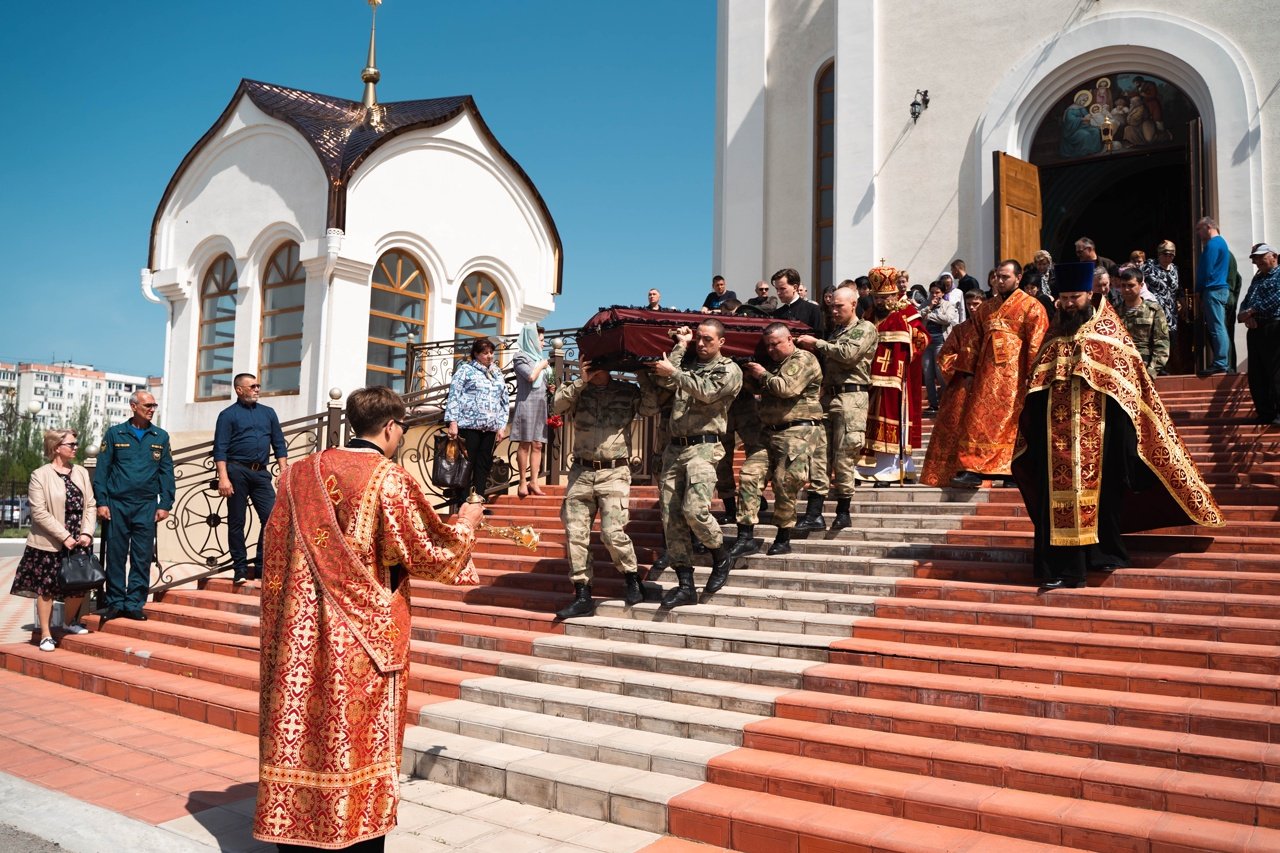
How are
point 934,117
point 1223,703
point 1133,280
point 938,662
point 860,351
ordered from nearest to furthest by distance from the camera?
point 1223,703, point 938,662, point 860,351, point 1133,280, point 934,117

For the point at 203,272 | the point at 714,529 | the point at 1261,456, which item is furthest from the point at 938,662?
the point at 203,272

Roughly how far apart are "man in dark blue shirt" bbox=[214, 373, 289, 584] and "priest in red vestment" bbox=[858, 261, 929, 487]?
5.17 meters

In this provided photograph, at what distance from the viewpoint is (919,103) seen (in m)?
14.5

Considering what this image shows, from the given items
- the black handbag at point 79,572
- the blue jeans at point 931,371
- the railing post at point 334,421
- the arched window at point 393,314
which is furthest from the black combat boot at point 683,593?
the arched window at point 393,314

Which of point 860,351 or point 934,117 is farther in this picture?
point 934,117

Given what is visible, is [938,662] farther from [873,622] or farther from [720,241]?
[720,241]

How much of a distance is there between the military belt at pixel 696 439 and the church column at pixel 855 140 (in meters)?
8.20

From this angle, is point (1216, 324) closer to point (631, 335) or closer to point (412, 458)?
point (631, 335)

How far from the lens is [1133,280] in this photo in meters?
9.70

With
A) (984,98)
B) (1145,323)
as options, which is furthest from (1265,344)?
(984,98)

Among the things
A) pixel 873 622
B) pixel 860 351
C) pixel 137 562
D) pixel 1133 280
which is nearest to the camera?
pixel 873 622

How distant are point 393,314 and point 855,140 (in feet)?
25.4

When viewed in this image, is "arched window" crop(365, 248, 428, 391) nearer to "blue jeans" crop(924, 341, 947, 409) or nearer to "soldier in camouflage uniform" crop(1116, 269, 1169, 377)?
"blue jeans" crop(924, 341, 947, 409)

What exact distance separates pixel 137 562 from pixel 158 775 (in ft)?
13.0
